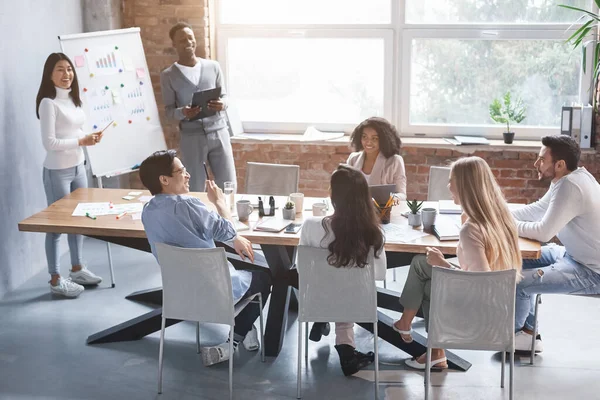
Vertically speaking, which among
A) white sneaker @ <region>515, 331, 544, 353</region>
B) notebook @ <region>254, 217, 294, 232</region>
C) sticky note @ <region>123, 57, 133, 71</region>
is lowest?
white sneaker @ <region>515, 331, 544, 353</region>

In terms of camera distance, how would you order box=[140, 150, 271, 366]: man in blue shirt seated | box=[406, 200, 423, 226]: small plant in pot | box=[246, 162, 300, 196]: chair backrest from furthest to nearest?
box=[246, 162, 300, 196]: chair backrest → box=[406, 200, 423, 226]: small plant in pot → box=[140, 150, 271, 366]: man in blue shirt seated

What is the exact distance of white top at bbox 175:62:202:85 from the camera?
21.0ft

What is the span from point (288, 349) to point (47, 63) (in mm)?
2577

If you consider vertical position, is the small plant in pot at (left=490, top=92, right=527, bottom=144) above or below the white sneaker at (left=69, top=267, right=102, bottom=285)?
above

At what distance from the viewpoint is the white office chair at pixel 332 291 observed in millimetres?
4008

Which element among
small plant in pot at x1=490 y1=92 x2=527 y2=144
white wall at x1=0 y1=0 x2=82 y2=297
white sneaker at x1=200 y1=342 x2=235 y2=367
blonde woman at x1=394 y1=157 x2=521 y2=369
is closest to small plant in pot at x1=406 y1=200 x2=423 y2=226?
blonde woman at x1=394 y1=157 x2=521 y2=369

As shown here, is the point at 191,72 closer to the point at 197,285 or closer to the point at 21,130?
the point at 21,130

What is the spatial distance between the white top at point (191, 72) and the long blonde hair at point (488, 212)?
117 inches

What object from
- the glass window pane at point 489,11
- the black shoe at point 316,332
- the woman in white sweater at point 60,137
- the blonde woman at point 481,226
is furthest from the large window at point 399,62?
the blonde woman at point 481,226

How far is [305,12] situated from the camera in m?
7.03

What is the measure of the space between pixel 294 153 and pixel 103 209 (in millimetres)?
2353

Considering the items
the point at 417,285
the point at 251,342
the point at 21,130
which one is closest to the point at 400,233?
the point at 417,285

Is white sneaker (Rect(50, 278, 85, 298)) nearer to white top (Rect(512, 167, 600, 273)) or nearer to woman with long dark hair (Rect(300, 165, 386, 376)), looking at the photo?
woman with long dark hair (Rect(300, 165, 386, 376))

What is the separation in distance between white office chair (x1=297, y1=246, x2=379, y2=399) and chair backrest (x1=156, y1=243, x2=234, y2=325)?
389mm
